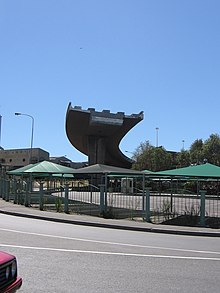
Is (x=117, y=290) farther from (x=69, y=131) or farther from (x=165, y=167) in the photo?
(x=165, y=167)

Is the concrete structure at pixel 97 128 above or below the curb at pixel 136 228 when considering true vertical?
above

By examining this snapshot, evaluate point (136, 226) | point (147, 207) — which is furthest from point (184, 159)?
point (136, 226)

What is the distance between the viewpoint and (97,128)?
7331 centimetres

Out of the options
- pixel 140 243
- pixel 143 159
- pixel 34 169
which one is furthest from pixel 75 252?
pixel 143 159

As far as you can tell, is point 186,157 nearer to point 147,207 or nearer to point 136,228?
point 147,207

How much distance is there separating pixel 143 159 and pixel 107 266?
78.1 meters

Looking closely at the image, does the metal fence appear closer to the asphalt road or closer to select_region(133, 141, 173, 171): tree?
the asphalt road

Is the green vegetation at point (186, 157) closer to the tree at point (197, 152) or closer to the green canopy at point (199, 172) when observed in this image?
the tree at point (197, 152)

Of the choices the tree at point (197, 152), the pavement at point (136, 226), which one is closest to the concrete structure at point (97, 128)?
the tree at point (197, 152)

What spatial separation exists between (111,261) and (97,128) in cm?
6428

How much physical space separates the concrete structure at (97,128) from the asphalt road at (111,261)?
55.9 meters

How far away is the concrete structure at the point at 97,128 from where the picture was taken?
70.1 meters

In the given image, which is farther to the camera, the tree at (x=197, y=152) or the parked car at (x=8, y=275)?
the tree at (x=197, y=152)

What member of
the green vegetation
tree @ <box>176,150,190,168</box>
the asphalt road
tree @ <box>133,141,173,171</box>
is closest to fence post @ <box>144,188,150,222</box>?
the asphalt road
